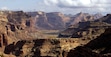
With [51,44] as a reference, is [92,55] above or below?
above

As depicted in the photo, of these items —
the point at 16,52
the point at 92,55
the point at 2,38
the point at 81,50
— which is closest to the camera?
the point at 92,55

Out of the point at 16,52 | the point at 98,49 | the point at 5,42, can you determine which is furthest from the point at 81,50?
the point at 5,42

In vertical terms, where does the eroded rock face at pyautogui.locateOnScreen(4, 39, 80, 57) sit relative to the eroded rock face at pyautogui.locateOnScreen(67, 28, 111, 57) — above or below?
below

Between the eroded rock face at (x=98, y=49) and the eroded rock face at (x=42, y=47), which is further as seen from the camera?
the eroded rock face at (x=42, y=47)

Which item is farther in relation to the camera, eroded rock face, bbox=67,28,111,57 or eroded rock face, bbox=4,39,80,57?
eroded rock face, bbox=4,39,80,57

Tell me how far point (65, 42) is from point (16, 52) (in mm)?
24675

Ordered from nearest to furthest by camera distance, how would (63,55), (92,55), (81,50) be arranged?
1. (92,55)
2. (81,50)
3. (63,55)

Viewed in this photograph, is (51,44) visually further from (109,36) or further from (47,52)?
(109,36)

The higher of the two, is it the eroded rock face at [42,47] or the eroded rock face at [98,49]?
the eroded rock face at [98,49]

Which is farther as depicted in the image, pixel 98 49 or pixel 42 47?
pixel 42 47

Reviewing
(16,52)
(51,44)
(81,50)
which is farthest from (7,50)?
(81,50)

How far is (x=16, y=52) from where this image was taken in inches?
6678

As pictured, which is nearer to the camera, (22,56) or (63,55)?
(63,55)

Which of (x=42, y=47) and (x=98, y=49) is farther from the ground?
(x=98, y=49)
